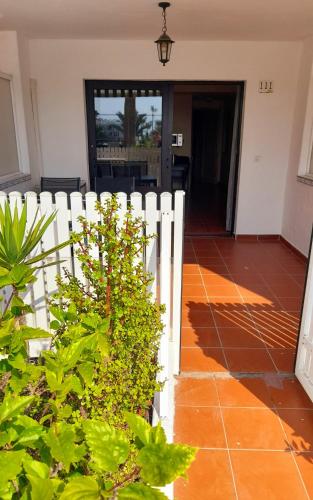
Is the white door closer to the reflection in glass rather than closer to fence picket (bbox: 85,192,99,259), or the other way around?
fence picket (bbox: 85,192,99,259)

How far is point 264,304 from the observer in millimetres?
3406

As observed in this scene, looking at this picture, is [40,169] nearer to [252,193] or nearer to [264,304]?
[252,193]

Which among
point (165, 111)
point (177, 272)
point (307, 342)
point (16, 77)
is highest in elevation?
point (16, 77)

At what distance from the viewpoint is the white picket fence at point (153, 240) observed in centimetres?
204

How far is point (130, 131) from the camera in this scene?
541cm

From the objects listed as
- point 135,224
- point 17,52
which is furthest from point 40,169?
point 135,224

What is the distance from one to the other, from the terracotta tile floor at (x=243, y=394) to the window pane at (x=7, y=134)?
255 cm

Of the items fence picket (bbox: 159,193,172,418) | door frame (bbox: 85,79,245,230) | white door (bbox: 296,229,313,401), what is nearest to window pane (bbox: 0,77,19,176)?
door frame (bbox: 85,79,245,230)

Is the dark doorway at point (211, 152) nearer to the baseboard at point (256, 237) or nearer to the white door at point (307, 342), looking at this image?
the baseboard at point (256, 237)

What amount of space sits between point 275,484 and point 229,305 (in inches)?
72.0

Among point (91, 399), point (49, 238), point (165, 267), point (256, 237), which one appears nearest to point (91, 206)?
point (49, 238)

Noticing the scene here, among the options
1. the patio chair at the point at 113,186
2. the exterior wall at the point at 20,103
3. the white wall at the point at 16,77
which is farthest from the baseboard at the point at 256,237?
the white wall at the point at 16,77

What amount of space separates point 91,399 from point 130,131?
460 cm

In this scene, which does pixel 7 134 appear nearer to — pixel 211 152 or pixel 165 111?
pixel 165 111
